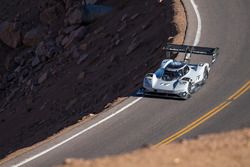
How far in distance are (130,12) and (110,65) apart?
486 centimetres

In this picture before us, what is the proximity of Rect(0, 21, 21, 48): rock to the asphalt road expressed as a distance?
17617mm

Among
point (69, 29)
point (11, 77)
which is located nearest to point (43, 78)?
point (11, 77)

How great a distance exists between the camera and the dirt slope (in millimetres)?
16766

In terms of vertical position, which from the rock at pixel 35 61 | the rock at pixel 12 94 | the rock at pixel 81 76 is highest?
the rock at pixel 81 76

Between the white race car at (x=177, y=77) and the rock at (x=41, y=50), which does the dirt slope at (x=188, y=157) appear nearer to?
the white race car at (x=177, y=77)

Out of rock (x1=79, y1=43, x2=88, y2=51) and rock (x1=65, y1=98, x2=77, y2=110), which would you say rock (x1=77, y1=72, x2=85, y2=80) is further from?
rock (x1=79, y1=43, x2=88, y2=51)

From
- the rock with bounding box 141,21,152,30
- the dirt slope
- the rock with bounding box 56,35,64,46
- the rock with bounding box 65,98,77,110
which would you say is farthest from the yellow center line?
the rock with bounding box 56,35,64,46

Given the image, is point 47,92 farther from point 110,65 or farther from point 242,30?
point 242,30

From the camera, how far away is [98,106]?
1136 inches

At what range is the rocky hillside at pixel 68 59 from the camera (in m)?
30.3

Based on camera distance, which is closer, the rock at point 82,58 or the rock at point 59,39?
the rock at point 82,58

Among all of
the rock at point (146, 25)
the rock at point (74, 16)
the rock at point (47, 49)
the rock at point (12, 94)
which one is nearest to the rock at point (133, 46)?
the rock at point (146, 25)

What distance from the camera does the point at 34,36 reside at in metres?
41.9

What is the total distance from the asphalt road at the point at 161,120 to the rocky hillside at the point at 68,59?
3039 millimetres
